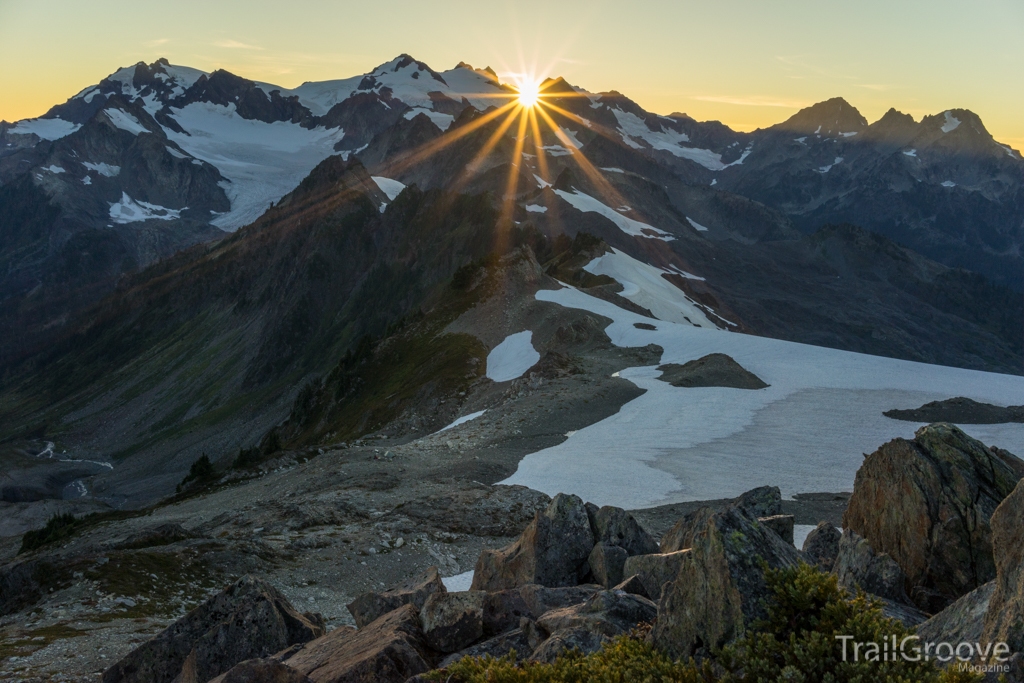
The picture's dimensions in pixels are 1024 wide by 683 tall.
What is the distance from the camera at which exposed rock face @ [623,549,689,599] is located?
1513 cm

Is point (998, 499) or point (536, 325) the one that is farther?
point (536, 325)

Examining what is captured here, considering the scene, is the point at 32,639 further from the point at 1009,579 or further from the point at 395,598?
the point at 1009,579

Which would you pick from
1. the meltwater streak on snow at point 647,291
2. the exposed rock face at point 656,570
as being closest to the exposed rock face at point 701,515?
the exposed rock face at point 656,570

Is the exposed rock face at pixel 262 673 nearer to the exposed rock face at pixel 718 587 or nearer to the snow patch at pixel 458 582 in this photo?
the exposed rock face at pixel 718 587

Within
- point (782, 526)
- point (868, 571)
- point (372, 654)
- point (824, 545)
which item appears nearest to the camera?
point (372, 654)

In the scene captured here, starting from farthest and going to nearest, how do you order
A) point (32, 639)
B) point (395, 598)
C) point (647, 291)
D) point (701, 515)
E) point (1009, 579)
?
point (647, 291)
point (32, 639)
point (701, 515)
point (395, 598)
point (1009, 579)

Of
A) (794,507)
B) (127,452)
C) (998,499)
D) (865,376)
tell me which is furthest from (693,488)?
(127,452)

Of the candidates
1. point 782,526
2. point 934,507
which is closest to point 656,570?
point 782,526

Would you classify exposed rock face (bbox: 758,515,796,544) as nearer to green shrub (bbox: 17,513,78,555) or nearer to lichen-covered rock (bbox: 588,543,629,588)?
lichen-covered rock (bbox: 588,543,629,588)

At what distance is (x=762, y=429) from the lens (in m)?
45.3

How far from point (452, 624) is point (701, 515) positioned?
7.47 metres

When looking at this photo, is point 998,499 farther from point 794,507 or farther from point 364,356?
point 364,356

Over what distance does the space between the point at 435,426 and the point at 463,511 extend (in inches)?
1203

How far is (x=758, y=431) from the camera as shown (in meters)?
45.0
